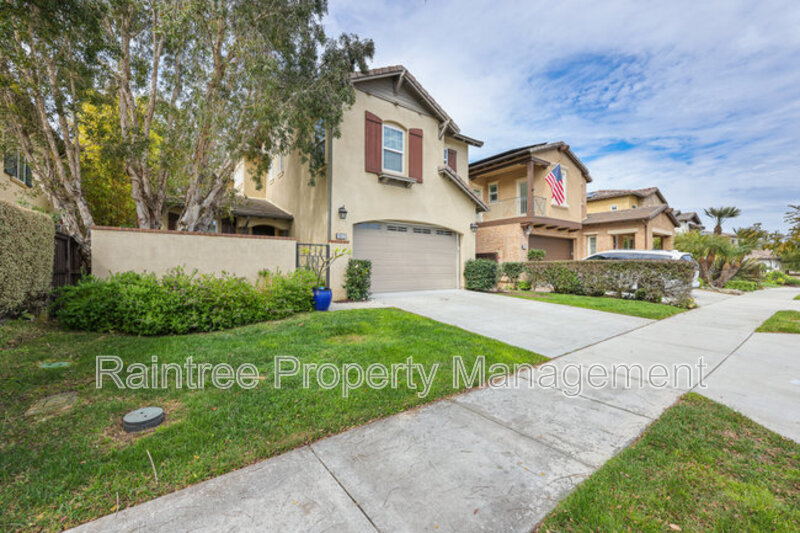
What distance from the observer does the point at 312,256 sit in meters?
9.10

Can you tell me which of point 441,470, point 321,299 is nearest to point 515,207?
point 321,299

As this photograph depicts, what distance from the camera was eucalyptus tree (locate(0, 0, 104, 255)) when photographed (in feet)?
16.7

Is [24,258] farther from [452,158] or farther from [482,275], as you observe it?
[452,158]

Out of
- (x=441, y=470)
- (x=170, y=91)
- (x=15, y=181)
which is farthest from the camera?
(x=170, y=91)

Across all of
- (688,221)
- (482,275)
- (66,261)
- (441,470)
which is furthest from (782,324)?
(688,221)

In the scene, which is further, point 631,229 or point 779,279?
point 779,279

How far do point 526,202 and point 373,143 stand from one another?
30.0 feet

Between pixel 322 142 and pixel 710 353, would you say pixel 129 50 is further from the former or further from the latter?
pixel 710 353

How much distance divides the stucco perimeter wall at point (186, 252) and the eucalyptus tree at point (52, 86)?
122cm

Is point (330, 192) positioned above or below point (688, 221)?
below

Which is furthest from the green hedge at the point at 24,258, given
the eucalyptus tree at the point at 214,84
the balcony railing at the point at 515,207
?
the balcony railing at the point at 515,207

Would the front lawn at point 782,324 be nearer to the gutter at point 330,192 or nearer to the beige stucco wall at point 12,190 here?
the gutter at point 330,192

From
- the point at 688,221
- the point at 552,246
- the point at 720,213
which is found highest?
the point at 688,221

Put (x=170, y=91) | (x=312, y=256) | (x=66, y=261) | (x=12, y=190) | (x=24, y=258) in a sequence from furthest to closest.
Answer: (x=312, y=256) → (x=170, y=91) → (x=12, y=190) → (x=66, y=261) → (x=24, y=258)
